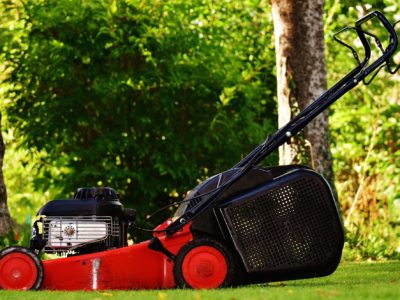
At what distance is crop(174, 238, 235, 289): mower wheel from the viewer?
7.02 metres

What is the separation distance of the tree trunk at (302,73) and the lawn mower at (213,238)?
3327 mm

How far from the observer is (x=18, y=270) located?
728 cm

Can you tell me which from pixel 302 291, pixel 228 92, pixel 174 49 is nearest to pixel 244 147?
pixel 228 92

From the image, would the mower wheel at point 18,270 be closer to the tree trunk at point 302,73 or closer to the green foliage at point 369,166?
the tree trunk at point 302,73

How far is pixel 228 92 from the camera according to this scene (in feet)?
42.0

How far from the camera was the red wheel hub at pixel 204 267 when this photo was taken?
7039 millimetres

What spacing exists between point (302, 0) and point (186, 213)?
4644mm

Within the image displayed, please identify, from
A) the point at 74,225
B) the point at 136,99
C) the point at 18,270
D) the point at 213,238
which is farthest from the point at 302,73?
the point at 18,270

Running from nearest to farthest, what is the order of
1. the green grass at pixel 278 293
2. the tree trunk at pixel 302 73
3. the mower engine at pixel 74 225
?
the green grass at pixel 278 293 → the mower engine at pixel 74 225 → the tree trunk at pixel 302 73

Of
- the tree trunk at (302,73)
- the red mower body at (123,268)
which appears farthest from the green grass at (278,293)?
the tree trunk at (302,73)

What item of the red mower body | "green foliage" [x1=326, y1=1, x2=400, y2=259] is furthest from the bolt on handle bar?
"green foliage" [x1=326, y1=1, x2=400, y2=259]

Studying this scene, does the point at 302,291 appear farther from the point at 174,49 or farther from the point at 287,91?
the point at 174,49

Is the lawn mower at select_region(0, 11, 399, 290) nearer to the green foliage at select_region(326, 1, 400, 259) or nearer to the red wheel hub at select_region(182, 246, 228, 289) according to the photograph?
the red wheel hub at select_region(182, 246, 228, 289)

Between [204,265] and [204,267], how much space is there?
14 mm
